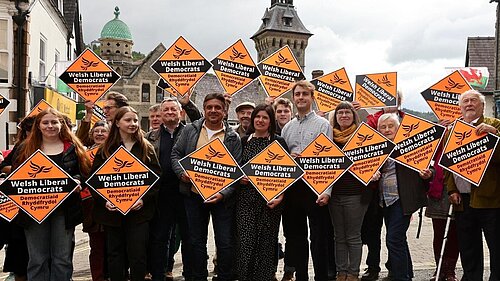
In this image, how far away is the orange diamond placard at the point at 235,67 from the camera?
782 centimetres

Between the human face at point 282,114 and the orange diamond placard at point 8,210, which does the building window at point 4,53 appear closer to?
the orange diamond placard at point 8,210

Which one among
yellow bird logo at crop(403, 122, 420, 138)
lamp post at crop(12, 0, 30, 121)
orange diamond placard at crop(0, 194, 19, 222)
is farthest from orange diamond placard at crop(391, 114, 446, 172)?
lamp post at crop(12, 0, 30, 121)

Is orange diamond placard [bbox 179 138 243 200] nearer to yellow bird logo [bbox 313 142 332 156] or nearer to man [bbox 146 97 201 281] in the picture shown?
man [bbox 146 97 201 281]

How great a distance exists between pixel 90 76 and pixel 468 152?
5189 mm

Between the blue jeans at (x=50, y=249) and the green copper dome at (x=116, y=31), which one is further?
the green copper dome at (x=116, y=31)

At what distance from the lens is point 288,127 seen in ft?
20.9

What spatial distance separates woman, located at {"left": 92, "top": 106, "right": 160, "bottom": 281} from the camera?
5559 millimetres

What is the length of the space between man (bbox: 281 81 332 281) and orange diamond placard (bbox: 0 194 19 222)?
2.95 metres

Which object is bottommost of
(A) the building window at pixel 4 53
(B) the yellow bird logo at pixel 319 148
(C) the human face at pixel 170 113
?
(B) the yellow bird logo at pixel 319 148

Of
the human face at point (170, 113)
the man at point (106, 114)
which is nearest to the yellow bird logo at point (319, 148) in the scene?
the human face at point (170, 113)

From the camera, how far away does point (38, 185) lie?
535 cm

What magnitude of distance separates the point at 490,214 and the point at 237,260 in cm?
281

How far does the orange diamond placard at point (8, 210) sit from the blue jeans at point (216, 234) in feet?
6.04

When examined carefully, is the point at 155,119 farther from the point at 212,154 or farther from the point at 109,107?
the point at 212,154
